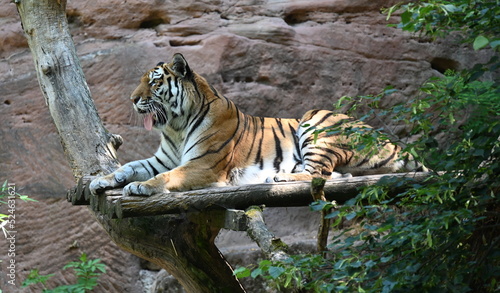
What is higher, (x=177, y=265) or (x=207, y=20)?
(x=207, y=20)

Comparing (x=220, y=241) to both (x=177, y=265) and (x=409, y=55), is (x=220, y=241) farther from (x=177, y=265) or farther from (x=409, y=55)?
(x=409, y=55)

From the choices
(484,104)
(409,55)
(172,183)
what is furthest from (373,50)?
(484,104)

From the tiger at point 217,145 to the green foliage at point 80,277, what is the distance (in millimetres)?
1556

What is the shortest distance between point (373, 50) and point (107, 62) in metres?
2.78

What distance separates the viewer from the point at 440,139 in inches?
274

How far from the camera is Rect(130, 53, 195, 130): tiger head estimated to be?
5090mm

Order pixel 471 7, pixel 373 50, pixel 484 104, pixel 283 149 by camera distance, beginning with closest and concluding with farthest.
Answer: pixel 471 7, pixel 484 104, pixel 283 149, pixel 373 50

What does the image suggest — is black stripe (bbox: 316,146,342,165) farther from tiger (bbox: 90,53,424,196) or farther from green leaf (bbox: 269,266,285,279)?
green leaf (bbox: 269,266,285,279)

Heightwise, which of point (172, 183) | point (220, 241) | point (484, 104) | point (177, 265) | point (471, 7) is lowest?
point (220, 241)

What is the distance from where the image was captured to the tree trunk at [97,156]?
4328 mm

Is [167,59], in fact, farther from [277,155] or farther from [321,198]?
[321,198]

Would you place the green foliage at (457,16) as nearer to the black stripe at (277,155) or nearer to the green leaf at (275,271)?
the green leaf at (275,271)

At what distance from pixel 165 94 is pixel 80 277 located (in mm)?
2341

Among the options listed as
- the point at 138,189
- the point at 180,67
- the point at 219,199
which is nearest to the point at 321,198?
the point at 219,199
